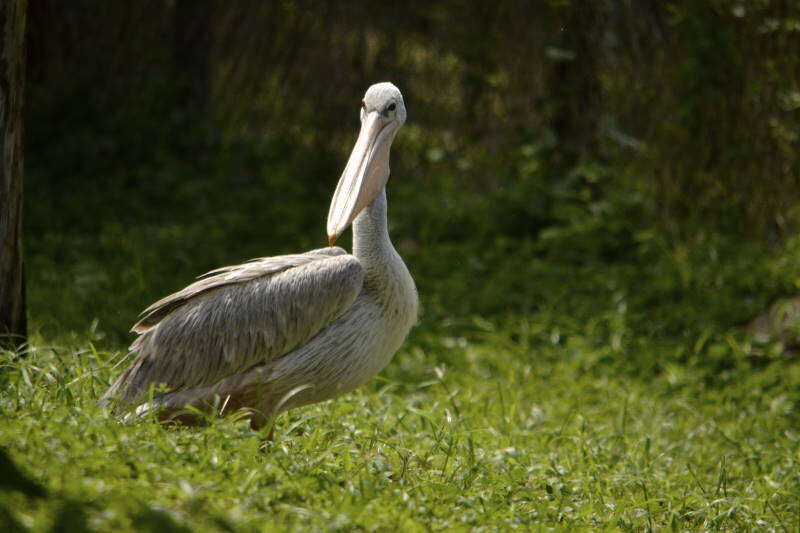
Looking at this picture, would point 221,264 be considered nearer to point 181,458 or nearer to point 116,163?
point 116,163

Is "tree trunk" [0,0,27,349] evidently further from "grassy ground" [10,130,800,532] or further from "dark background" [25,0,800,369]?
"dark background" [25,0,800,369]

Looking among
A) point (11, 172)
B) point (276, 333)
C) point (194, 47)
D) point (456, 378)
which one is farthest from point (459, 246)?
point (11, 172)

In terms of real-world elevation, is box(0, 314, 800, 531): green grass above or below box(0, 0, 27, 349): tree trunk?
below

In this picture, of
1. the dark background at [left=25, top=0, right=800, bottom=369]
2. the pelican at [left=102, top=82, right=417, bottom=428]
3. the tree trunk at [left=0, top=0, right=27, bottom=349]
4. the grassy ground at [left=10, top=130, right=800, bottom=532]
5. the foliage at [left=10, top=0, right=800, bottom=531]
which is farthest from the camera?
the dark background at [left=25, top=0, right=800, bottom=369]

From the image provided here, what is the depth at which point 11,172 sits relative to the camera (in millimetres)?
3887

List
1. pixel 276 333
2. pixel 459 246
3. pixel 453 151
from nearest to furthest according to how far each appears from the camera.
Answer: pixel 276 333
pixel 459 246
pixel 453 151

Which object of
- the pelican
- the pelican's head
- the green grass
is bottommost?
the green grass

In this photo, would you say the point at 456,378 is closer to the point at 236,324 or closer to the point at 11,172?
the point at 236,324

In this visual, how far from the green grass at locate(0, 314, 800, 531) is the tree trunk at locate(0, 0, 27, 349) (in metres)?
0.23

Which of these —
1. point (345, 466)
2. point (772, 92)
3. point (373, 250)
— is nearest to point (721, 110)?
point (772, 92)

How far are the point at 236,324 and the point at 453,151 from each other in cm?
497

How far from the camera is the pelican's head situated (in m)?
3.66

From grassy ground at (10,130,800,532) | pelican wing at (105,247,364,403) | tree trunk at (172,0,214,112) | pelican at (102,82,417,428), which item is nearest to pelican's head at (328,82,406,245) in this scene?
pelican at (102,82,417,428)

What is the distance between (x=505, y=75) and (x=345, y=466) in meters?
5.36
